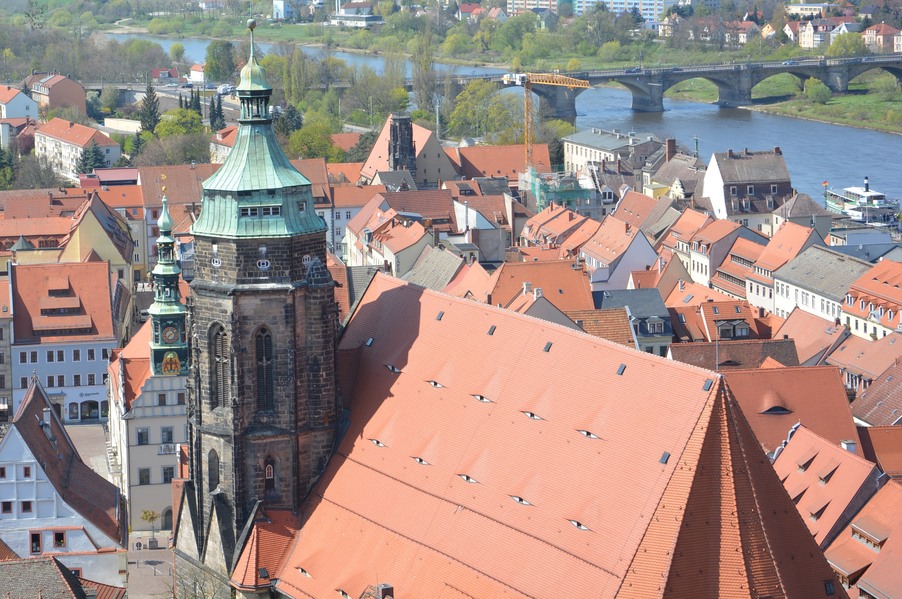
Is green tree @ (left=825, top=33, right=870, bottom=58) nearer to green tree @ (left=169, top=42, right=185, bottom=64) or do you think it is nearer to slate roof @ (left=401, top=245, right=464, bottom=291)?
green tree @ (left=169, top=42, right=185, bottom=64)

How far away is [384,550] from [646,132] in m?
100

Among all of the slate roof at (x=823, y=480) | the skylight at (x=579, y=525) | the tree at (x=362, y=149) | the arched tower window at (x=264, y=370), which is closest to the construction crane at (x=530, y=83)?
the tree at (x=362, y=149)

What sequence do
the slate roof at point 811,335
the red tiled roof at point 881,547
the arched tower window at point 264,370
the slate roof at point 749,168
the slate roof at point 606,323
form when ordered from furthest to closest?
the slate roof at point 749,168 → the slate roof at point 811,335 → the slate roof at point 606,323 → the red tiled roof at point 881,547 → the arched tower window at point 264,370

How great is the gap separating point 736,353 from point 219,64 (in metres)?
106

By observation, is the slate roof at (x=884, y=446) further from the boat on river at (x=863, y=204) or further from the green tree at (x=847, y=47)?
the green tree at (x=847, y=47)

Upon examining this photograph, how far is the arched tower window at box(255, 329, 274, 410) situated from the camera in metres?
36.6

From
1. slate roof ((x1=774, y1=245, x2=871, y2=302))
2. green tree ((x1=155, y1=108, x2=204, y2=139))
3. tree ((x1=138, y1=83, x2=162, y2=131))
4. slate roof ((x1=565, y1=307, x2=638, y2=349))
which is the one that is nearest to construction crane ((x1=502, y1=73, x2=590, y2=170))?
green tree ((x1=155, y1=108, x2=204, y2=139))

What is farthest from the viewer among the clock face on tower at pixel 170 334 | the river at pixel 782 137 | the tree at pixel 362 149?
the tree at pixel 362 149

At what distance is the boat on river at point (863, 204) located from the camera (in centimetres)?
9469

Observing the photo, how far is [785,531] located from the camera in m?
31.7

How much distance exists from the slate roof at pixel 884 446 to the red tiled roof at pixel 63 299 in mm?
27749

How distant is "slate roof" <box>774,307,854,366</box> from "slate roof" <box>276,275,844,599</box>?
28.7 metres

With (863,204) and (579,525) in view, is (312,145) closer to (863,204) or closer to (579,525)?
(863,204)

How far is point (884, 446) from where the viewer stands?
1924 inches
